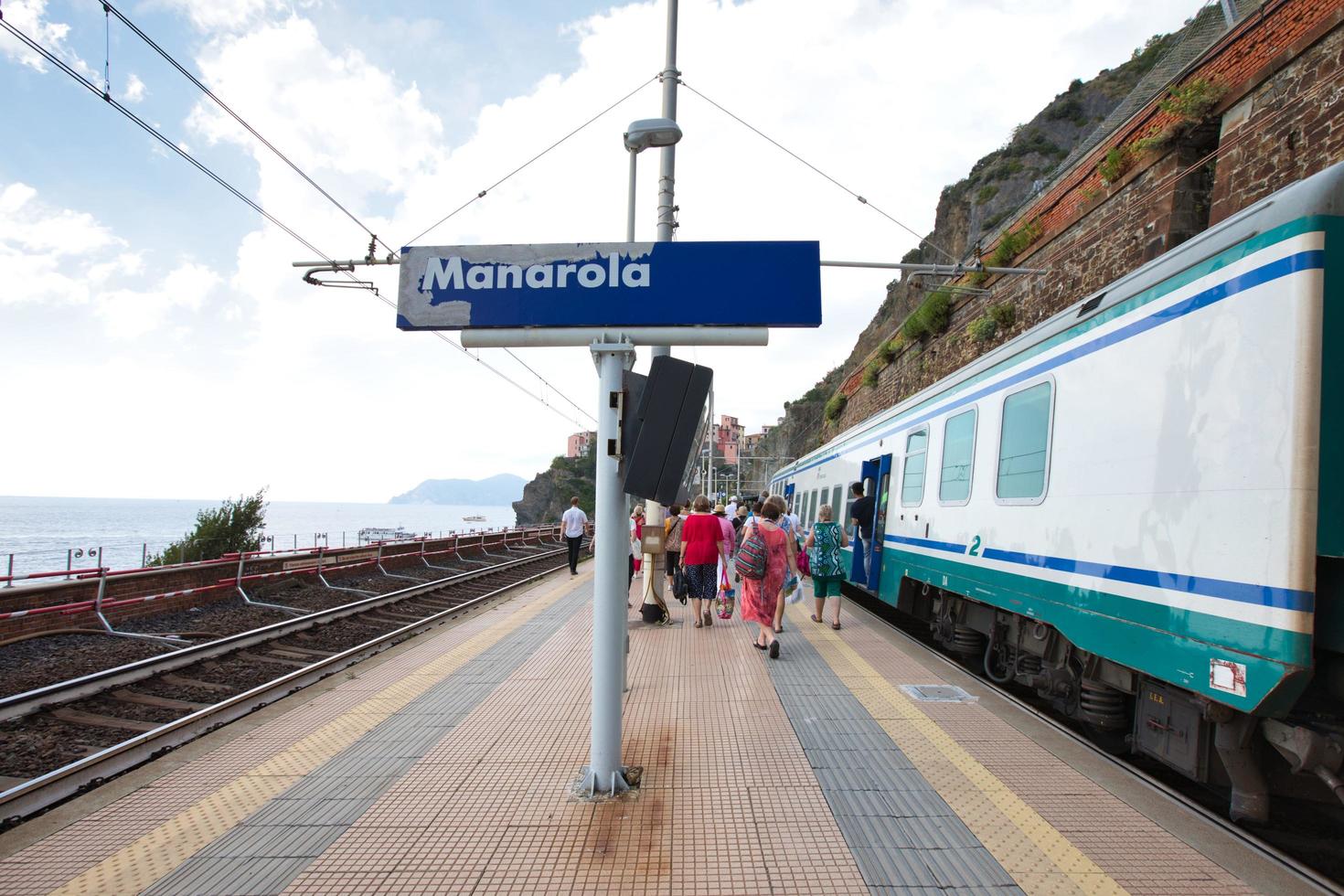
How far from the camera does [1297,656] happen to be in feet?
9.89

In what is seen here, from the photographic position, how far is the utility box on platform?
400 cm

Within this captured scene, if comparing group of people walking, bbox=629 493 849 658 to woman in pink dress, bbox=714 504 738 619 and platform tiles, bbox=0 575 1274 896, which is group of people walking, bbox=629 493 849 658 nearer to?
woman in pink dress, bbox=714 504 738 619

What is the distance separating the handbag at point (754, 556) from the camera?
7.54m

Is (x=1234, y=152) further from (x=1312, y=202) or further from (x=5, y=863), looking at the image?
(x=5, y=863)

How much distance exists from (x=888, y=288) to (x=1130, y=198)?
42.7 meters

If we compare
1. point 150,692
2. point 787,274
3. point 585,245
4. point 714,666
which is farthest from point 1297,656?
point 150,692

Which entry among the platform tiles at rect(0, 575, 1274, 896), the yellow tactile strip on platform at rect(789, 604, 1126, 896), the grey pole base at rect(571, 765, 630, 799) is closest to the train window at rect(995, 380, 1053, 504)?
the platform tiles at rect(0, 575, 1274, 896)

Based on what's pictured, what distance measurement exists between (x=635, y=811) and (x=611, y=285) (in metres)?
2.79

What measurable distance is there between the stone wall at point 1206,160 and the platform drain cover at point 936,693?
22.8 feet

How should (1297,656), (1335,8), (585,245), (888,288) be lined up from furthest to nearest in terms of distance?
(888,288), (1335,8), (585,245), (1297,656)

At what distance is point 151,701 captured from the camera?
659 cm

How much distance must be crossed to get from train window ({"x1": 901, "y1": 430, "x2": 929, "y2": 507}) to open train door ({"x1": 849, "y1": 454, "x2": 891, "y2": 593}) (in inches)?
27.0

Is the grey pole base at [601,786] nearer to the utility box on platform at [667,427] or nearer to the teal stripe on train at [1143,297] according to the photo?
the utility box on platform at [667,427]

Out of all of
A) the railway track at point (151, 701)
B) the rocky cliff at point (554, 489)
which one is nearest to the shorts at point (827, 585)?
the railway track at point (151, 701)
